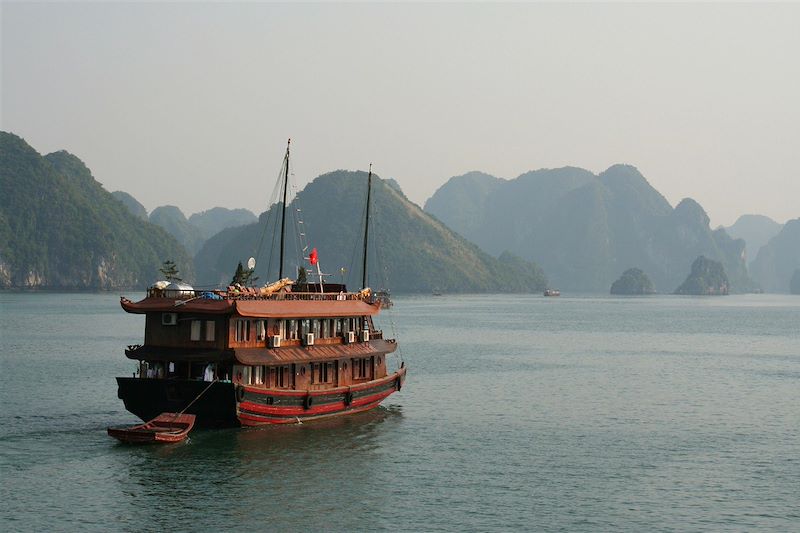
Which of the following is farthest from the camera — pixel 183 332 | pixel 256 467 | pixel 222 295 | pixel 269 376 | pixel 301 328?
pixel 301 328

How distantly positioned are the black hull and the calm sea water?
3.06ft

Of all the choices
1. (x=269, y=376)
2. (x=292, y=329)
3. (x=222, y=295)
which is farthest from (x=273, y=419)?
(x=222, y=295)

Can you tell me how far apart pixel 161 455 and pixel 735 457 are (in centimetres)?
2483

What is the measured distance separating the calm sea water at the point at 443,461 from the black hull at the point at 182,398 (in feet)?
3.06

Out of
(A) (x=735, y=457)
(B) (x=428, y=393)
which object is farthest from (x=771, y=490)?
(B) (x=428, y=393)

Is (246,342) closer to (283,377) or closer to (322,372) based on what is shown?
(283,377)

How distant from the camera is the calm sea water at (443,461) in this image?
33125 mm

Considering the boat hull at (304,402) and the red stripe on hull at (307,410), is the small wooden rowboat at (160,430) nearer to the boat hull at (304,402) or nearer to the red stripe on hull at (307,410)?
the boat hull at (304,402)

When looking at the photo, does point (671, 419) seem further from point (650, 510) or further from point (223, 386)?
point (223, 386)

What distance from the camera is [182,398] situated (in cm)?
4250

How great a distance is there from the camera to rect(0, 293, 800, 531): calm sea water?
33.1m

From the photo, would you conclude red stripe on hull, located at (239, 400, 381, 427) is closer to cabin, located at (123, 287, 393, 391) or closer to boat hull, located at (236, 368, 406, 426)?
boat hull, located at (236, 368, 406, 426)

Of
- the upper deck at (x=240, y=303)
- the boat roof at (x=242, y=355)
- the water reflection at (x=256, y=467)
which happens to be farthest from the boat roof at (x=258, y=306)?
the water reflection at (x=256, y=467)

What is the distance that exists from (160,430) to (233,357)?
4265mm
